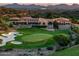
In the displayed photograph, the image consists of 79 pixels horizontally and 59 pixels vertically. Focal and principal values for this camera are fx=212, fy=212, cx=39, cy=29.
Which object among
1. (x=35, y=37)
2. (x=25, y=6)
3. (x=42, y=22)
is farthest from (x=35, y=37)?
(x=25, y=6)

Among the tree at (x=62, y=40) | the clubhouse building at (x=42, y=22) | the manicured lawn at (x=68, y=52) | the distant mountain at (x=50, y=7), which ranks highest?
the distant mountain at (x=50, y=7)

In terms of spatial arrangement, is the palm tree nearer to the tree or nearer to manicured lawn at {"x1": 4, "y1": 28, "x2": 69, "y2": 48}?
manicured lawn at {"x1": 4, "y1": 28, "x2": 69, "y2": 48}

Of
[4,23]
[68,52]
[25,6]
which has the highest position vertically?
[25,6]

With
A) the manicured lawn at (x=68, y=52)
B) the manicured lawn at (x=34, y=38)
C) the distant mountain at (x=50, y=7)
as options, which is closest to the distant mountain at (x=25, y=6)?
the distant mountain at (x=50, y=7)

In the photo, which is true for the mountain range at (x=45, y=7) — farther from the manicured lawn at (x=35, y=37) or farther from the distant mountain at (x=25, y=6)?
the manicured lawn at (x=35, y=37)

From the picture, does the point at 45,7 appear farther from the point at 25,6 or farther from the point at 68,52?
Result: the point at 68,52

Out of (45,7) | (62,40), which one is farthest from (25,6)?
(62,40)

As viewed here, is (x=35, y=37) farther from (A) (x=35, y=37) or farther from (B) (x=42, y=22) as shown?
(B) (x=42, y=22)

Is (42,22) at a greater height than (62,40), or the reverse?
(42,22)
